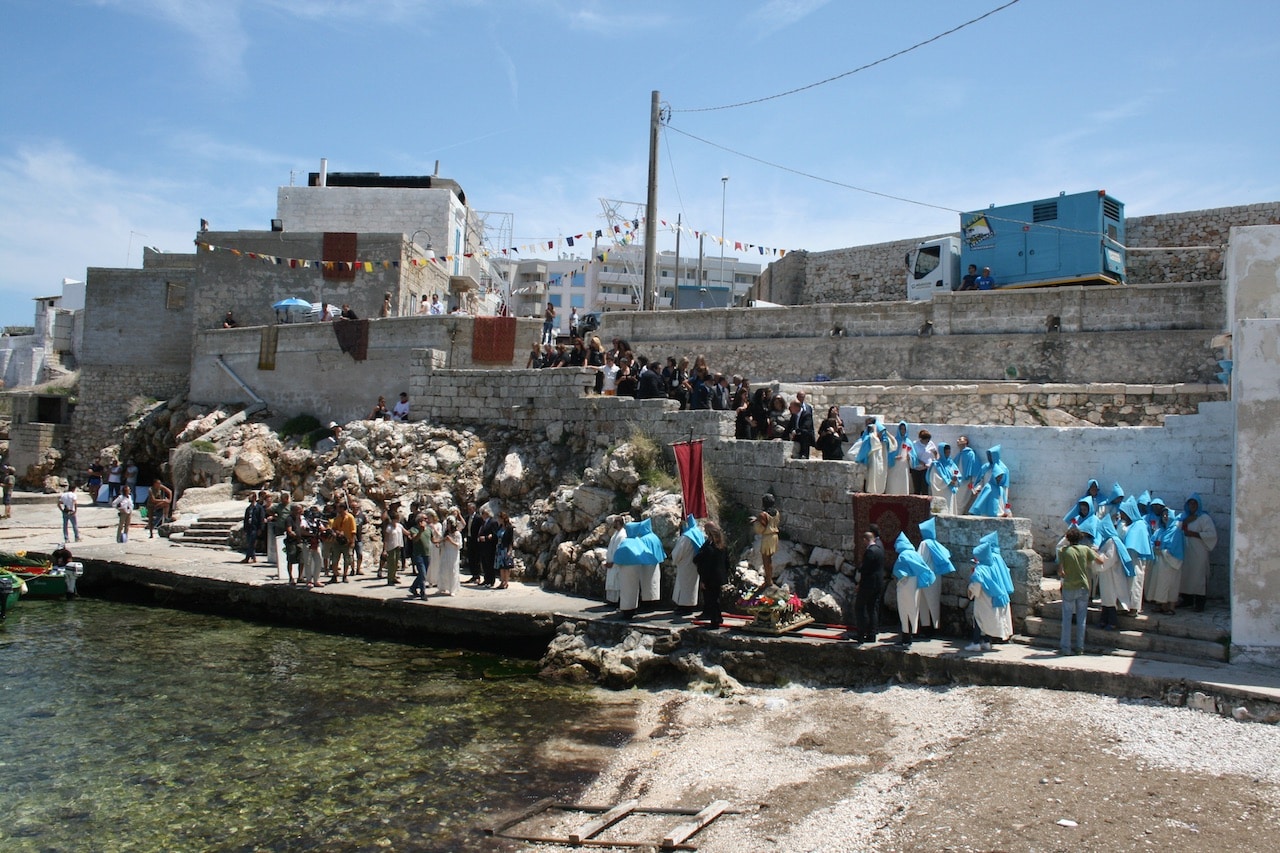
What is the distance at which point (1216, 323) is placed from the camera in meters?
14.3

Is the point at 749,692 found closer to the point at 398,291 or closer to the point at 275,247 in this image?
the point at 398,291

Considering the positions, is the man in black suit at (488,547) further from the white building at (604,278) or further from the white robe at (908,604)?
the white building at (604,278)

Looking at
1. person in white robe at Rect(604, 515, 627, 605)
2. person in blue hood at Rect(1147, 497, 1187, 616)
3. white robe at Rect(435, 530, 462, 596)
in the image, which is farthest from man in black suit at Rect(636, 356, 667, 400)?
person in blue hood at Rect(1147, 497, 1187, 616)

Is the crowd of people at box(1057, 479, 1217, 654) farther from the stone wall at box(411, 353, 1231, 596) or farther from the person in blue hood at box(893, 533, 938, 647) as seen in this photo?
the person in blue hood at box(893, 533, 938, 647)

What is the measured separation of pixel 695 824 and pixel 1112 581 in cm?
Result: 514

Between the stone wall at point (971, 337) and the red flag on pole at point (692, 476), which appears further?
the stone wall at point (971, 337)

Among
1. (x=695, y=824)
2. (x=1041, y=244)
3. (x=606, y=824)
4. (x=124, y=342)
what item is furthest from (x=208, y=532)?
(x=1041, y=244)

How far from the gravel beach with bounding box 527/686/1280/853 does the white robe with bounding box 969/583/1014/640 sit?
2.49 feet

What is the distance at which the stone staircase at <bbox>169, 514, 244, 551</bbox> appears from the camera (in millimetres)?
16688

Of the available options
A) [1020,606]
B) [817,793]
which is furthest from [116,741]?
[1020,606]

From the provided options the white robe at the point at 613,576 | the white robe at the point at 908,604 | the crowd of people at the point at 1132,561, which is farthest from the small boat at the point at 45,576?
the crowd of people at the point at 1132,561

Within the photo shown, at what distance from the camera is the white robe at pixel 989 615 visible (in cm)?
905

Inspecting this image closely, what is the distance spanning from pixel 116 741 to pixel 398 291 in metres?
16.9

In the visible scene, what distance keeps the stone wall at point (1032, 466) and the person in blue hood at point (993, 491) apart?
444 millimetres
